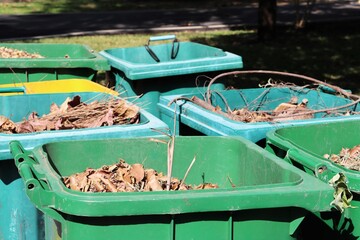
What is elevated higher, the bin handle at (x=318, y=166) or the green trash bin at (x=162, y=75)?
the bin handle at (x=318, y=166)

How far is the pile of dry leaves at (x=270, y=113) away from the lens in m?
4.34

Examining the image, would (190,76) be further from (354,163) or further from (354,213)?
(354,213)

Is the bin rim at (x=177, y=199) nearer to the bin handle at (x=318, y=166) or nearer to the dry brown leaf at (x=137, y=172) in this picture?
the bin handle at (x=318, y=166)

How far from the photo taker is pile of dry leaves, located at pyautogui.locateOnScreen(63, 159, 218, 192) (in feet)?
9.95

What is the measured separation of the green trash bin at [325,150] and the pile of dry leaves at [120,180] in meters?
0.54

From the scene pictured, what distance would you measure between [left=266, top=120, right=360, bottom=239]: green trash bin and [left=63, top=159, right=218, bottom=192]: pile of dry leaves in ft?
1.76

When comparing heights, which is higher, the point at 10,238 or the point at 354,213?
the point at 354,213

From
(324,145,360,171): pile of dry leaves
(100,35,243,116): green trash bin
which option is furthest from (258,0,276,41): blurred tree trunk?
(324,145,360,171): pile of dry leaves

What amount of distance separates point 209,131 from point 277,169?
42.1 inches

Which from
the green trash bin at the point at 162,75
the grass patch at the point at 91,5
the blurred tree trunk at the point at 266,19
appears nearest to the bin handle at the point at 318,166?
the green trash bin at the point at 162,75

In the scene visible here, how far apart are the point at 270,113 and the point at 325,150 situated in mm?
866

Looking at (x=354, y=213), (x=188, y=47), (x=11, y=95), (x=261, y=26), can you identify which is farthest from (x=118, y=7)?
(x=354, y=213)

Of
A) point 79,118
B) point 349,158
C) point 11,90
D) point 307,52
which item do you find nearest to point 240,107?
point 79,118

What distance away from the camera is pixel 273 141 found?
3.55 m
